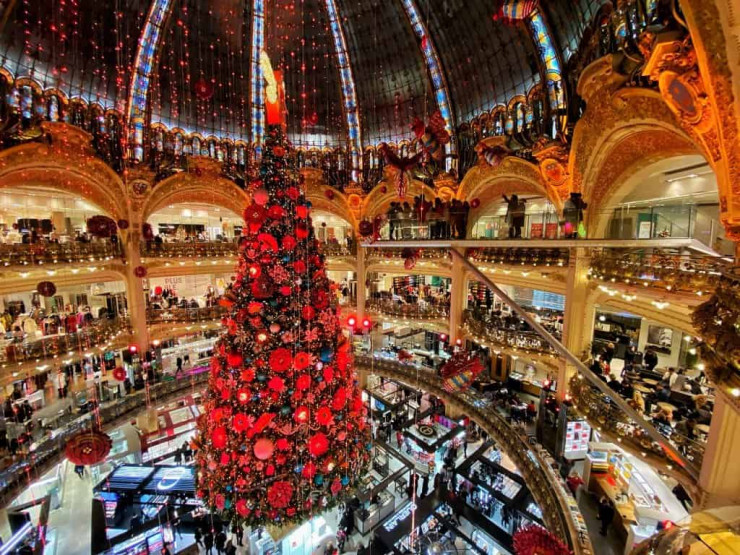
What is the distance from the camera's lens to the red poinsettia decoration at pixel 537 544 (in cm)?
442

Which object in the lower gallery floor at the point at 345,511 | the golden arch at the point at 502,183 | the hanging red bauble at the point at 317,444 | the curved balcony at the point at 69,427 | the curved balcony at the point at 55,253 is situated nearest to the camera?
the hanging red bauble at the point at 317,444

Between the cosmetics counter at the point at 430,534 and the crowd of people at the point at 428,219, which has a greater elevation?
the crowd of people at the point at 428,219

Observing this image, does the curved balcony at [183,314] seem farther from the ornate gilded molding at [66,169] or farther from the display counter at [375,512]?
the display counter at [375,512]

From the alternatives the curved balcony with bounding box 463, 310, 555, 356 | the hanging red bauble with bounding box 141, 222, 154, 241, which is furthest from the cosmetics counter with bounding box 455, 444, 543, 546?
the hanging red bauble with bounding box 141, 222, 154, 241

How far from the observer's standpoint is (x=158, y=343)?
55.0 ft

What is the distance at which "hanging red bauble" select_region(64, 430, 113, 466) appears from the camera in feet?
25.7

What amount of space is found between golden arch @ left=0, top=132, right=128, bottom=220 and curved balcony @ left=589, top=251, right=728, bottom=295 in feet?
63.5

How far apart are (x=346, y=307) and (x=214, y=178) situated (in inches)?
414

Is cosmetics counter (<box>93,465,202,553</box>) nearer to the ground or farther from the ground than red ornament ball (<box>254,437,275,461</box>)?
nearer to the ground

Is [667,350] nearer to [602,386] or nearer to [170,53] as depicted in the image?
[602,386]

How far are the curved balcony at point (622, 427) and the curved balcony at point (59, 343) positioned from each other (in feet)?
56.6

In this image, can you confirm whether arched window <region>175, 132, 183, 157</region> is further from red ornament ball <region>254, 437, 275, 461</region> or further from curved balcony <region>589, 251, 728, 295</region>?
curved balcony <region>589, 251, 728, 295</region>

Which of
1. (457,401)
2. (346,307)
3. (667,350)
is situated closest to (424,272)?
(346,307)

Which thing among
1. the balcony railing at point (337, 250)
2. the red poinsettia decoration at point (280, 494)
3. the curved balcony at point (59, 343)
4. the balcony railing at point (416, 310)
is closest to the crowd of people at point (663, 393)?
the balcony railing at point (416, 310)
